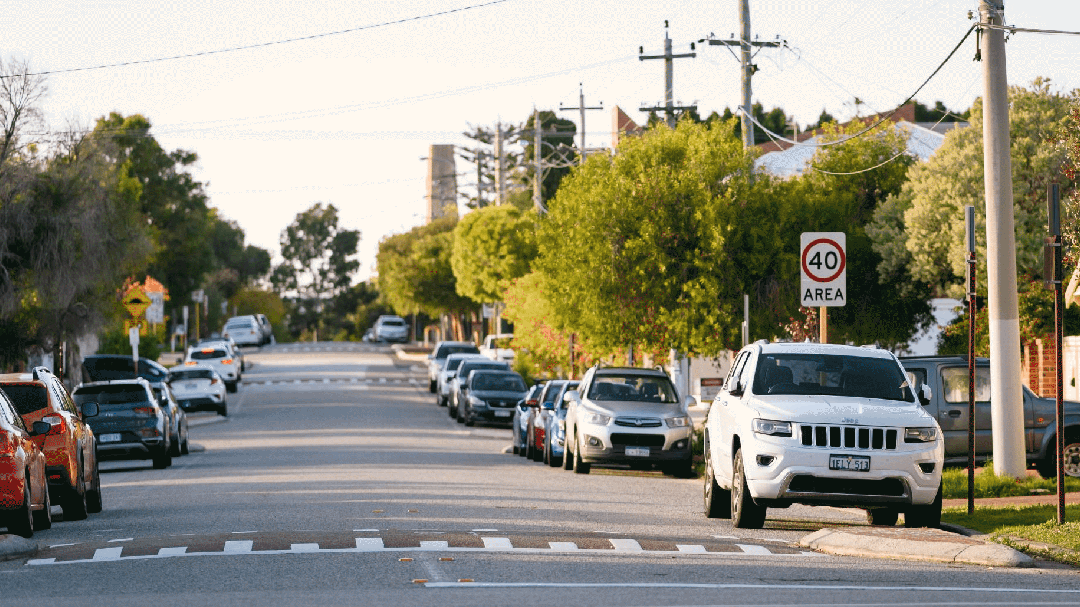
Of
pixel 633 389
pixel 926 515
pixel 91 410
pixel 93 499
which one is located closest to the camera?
pixel 926 515

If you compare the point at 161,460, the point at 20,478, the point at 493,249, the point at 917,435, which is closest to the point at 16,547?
the point at 20,478

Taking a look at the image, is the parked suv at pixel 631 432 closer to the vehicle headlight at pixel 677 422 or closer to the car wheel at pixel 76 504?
the vehicle headlight at pixel 677 422

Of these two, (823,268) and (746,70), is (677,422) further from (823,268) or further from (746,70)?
(746,70)

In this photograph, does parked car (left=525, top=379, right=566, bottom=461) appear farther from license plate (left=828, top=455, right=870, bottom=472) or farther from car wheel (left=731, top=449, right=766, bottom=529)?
license plate (left=828, top=455, right=870, bottom=472)

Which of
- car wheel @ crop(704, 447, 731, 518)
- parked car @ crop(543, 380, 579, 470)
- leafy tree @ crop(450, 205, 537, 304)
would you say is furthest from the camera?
leafy tree @ crop(450, 205, 537, 304)

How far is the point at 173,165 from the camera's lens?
262 feet

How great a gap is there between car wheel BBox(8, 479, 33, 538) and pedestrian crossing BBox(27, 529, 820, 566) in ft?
1.95

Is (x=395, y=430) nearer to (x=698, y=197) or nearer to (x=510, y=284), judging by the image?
(x=698, y=197)

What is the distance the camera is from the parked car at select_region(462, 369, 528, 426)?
139 ft

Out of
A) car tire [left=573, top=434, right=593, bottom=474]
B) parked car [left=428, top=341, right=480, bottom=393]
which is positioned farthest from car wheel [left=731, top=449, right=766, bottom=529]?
parked car [left=428, top=341, right=480, bottom=393]

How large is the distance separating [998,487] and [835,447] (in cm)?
518

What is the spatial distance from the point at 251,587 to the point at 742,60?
24104mm

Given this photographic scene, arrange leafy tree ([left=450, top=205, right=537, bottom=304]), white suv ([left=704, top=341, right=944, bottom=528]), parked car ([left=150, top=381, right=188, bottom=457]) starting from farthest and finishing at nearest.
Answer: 1. leafy tree ([left=450, top=205, right=537, bottom=304])
2. parked car ([left=150, top=381, right=188, bottom=457])
3. white suv ([left=704, top=341, right=944, bottom=528])

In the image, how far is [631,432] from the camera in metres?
25.2
